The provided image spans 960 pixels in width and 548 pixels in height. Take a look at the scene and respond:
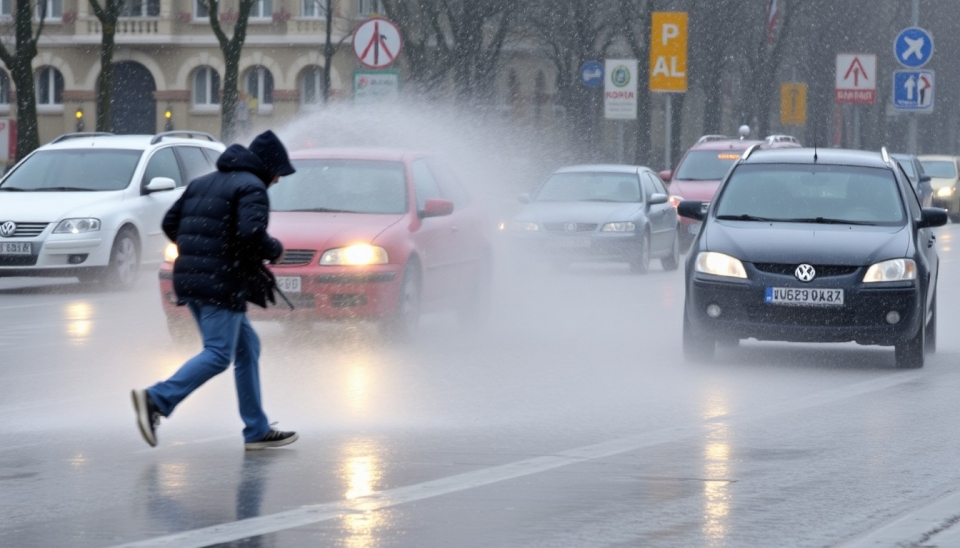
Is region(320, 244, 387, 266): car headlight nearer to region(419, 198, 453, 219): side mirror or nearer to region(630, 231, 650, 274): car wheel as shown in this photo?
region(419, 198, 453, 219): side mirror

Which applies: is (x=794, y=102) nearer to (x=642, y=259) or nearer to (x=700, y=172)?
(x=700, y=172)

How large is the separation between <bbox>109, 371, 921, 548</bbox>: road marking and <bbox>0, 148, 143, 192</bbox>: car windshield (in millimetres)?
12359

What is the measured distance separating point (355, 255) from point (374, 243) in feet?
0.59

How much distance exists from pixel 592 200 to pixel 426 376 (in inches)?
561

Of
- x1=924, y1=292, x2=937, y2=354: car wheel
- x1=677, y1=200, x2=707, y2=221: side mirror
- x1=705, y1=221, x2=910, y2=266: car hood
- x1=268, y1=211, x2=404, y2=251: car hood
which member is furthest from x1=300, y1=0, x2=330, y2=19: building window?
x1=705, y1=221, x2=910, y2=266: car hood

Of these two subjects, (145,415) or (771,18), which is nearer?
(145,415)

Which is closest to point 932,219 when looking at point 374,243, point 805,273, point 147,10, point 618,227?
point 805,273

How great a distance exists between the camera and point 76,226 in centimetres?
2064

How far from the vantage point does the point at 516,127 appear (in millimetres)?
77562

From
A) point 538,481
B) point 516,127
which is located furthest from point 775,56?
point 538,481

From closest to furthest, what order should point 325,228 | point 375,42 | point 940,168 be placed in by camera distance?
point 325,228
point 375,42
point 940,168

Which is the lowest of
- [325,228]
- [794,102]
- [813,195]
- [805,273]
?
[805,273]

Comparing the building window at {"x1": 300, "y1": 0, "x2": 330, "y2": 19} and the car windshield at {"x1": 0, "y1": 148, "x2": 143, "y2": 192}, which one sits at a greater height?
the building window at {"x1": 300, "y1": 0, "x2": 330, "y2": 19}

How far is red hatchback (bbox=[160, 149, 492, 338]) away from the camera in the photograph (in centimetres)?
1416
